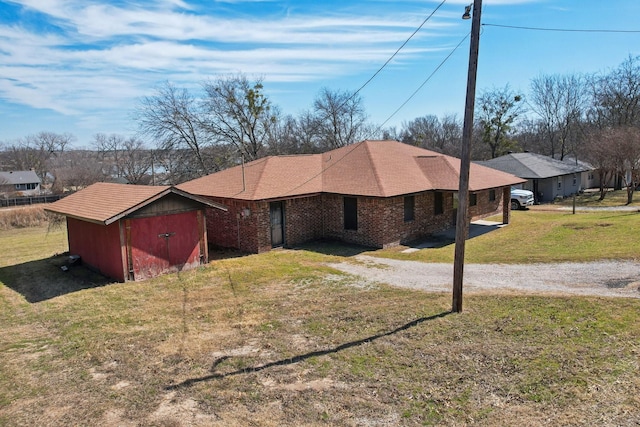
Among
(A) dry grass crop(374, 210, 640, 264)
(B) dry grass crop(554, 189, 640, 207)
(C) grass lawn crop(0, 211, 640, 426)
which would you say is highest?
(B) dry grass crop(554, 189, 640, 207)

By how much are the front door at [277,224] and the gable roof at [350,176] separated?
0.63 m

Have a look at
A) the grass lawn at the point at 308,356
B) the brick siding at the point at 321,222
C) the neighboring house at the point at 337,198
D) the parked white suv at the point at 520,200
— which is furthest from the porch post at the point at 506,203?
the grass lawn at the point at 308,356

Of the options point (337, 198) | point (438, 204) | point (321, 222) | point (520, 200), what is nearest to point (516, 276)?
point (438, 204)

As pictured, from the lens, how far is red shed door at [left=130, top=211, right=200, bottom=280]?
518 inches

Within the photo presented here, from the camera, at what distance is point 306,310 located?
10047 mm

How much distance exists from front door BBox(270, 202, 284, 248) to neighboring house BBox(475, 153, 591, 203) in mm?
Answer: 22686

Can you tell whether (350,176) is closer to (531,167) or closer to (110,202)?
(110,202)

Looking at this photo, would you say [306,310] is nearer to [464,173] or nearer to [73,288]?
[464,173]

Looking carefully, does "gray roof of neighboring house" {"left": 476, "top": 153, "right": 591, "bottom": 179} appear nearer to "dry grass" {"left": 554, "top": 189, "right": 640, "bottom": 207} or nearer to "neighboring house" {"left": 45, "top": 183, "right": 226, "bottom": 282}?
"dry grass" {"left": 554, "top": 189, "right": 640, "bottom": 207}

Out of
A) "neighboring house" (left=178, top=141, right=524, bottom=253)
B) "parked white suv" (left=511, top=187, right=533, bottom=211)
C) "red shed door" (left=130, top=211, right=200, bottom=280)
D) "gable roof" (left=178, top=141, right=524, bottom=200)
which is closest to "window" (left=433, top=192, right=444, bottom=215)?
"neighboring house" (left=178, top=141, right=524, bottom=253)

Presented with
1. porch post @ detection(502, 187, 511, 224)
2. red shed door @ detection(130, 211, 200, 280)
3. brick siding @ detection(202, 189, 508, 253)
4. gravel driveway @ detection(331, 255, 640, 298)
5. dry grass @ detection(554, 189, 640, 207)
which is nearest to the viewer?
gravel driveway @ detection(331, 255, 640, 298)

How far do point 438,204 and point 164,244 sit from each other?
41.2ft

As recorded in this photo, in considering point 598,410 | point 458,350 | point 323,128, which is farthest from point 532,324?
point 323,128

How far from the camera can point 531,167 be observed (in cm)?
3444
